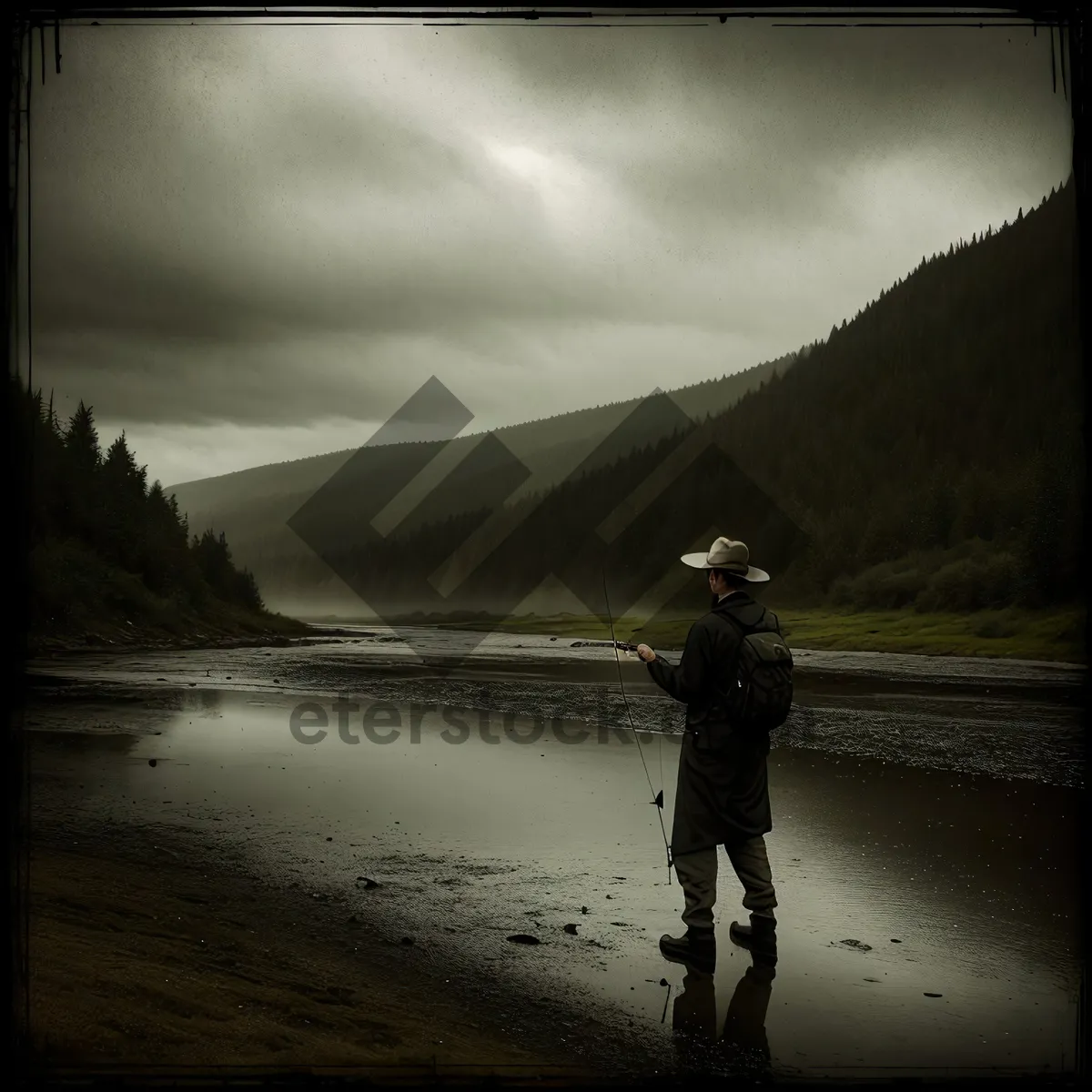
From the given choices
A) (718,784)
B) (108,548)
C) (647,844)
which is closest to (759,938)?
(718,784)

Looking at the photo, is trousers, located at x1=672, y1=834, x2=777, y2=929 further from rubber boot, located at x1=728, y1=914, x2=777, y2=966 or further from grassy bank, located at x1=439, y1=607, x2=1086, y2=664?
grassy bank, located at x1=439, y1=607, x2=1086, y2=664

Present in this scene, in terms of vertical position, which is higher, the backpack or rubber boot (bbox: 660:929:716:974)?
the backpack

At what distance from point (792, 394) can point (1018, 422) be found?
128 ft

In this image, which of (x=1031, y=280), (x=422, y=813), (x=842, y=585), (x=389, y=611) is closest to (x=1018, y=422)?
(x=1031, y=280)

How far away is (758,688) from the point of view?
5957 mm

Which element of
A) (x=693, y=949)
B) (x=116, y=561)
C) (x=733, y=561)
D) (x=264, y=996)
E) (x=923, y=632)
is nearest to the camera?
(x=264, y=996)

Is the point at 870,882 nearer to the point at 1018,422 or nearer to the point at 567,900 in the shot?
the point at 567,900

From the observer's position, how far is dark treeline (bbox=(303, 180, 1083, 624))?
257 feet

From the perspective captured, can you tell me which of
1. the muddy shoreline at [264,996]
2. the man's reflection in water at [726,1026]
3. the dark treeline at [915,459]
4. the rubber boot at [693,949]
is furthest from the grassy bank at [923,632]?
the muddy shoreline at [264,996]

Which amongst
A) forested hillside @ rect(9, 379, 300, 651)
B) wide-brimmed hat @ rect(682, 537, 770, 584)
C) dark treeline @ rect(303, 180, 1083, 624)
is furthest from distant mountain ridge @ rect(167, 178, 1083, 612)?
wide-brimmed hat @ rect(682, 537, 770, 584)

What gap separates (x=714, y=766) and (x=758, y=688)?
615mm

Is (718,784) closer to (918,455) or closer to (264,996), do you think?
(264,996)

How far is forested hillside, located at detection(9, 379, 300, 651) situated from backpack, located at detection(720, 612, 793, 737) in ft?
135

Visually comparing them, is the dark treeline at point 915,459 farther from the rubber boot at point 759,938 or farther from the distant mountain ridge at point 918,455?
the rubber boot at point 759,938
